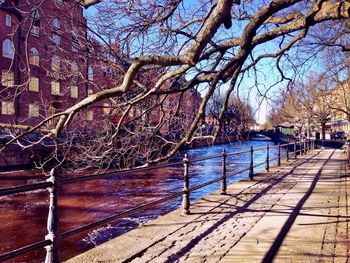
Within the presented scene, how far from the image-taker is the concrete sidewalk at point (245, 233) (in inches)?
175

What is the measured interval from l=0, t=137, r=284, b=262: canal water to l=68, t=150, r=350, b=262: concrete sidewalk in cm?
181

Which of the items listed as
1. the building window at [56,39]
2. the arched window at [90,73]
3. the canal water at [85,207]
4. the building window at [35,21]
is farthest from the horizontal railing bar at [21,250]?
the canal water at [85,207]

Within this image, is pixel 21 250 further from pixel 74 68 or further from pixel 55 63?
pixel 55 63

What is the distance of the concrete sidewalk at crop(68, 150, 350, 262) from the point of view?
14.6 feet

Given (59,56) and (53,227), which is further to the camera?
(59,56)

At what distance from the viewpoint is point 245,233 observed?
539 centimetres

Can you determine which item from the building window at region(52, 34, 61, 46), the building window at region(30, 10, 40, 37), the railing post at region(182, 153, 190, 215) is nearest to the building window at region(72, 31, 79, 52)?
the building window at region(52, 34, 61, 46)

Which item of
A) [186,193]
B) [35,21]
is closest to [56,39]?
[35,21]

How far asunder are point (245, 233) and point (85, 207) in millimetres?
9756

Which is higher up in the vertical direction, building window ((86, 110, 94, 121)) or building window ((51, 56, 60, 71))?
building window ((51, 56, 60, 71))

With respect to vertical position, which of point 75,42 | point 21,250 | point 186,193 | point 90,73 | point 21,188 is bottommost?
point 186,193

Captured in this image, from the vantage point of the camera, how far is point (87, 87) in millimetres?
7461

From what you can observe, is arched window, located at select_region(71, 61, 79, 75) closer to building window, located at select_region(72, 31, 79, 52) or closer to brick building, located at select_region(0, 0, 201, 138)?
brick building, located at select_region(0, 0, 201, 138)

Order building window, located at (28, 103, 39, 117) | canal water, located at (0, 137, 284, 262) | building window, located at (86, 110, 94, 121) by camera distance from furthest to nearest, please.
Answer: canal water, located at (0, 137, 284, 262)
building window, located at (86, 110, 94, 121)
building window, located at (28, 103, 39, 117)
